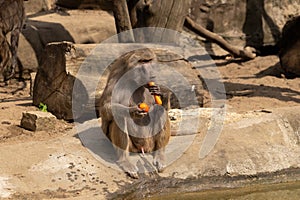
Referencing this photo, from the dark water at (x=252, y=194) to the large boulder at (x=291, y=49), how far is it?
13.3 ft

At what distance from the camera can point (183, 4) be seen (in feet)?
27.1

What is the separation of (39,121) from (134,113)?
142 centimetres

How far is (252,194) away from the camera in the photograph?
18.8ft

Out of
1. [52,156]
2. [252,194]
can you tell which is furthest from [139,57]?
[252,194]

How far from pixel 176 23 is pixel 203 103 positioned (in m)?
1.37

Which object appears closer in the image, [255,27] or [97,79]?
[97,79]

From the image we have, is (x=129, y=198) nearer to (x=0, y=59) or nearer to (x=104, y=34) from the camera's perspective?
(x=0, y=59)

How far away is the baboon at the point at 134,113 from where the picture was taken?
219 inches

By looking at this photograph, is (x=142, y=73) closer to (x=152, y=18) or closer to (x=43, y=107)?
(x=43, y=107)

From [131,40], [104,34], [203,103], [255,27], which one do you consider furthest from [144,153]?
[255,27]

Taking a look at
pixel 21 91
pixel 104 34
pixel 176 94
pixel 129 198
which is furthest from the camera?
pixel 104 34

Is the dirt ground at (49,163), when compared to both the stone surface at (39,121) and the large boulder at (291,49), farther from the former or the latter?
the large boulder at (291,49)

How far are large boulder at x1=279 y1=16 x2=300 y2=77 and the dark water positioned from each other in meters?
4.06

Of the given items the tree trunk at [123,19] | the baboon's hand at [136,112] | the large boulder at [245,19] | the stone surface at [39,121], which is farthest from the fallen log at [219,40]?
the baboon's hand at [136,112]
